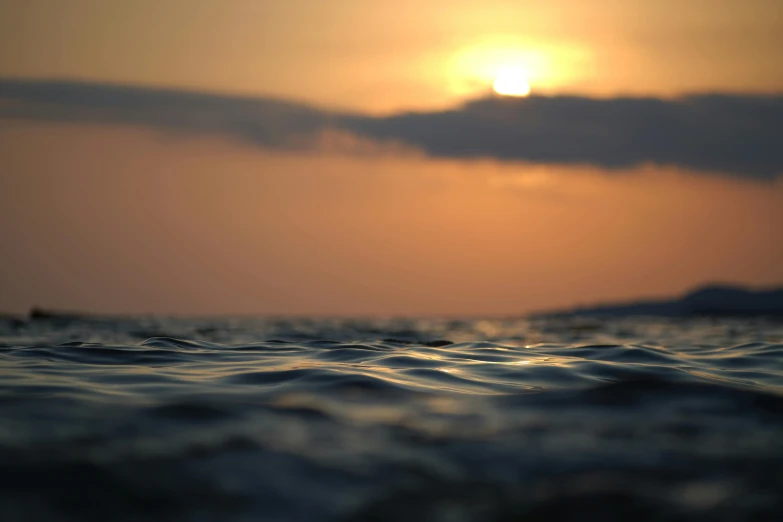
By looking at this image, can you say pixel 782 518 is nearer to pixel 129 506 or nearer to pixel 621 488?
pixel 621 488

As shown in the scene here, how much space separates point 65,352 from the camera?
11.0 metres

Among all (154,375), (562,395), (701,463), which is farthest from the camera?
(154,375)

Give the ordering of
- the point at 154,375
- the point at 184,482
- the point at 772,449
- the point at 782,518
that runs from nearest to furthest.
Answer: the point at 782,518, the point at 184,482, the point at 772,449, the point at 154,375

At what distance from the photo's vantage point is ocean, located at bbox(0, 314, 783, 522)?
4285 millimetres

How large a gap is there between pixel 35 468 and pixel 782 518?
433 centimetres

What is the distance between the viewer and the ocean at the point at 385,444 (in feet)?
14.1

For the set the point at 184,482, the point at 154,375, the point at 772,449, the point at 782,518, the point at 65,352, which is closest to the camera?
the point at 782,518

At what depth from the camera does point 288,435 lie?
5.65 m

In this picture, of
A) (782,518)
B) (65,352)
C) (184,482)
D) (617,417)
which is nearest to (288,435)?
(184,482)

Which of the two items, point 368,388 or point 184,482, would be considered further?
point 368,388

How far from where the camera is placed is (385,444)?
5.45m

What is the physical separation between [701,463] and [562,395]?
2.52 m

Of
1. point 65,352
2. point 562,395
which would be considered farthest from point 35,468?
point 65,352

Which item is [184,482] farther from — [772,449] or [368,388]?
[772,449]
